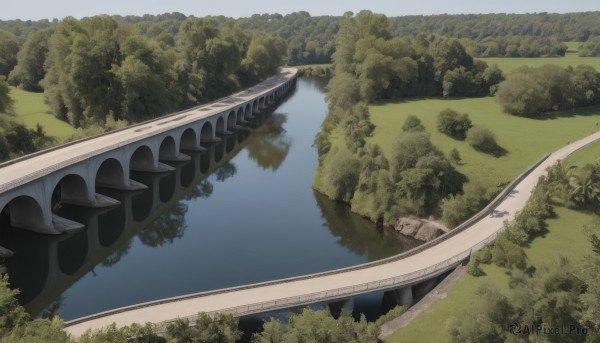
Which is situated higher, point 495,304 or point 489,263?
point 495,304

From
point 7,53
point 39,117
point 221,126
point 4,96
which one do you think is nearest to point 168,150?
point 221,126

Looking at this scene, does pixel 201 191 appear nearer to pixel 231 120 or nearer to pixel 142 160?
pixel 142 160

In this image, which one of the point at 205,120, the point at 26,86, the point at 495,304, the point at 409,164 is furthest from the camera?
the point at 26,86

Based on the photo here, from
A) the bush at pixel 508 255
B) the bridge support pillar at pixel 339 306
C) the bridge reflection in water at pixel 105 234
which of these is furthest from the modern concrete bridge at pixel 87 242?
the bush at pixel 508 255

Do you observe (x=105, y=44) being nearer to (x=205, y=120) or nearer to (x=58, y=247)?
(x=205, y=120)

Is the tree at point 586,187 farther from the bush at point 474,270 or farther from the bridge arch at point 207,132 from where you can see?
the bridge arch at point 207,132

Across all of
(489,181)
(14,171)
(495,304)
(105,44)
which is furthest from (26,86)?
(495,304)

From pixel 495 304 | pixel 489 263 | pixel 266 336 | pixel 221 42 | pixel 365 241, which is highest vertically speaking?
A: pixel 221 42

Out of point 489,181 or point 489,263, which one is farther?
point 489,181

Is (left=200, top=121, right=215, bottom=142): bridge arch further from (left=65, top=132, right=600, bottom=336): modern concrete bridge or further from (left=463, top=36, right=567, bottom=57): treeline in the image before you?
(left=463, top=36, right=567, bottom=57): treeline
